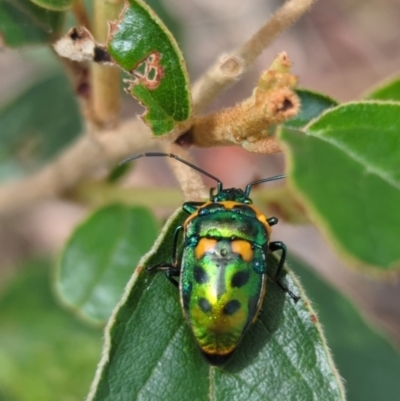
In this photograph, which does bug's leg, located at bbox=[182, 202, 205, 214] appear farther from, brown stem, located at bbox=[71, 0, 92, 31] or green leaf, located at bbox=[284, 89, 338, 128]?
brown stem, located at bbox=[71, 0, 92, 31]

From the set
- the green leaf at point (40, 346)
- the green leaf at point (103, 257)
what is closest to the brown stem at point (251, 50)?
the green leaf at point (103, 257)

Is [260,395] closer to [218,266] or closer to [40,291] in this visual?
Answer: [218,266]

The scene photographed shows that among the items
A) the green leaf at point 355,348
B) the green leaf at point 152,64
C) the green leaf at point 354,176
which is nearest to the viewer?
the green leaf at point 354,176

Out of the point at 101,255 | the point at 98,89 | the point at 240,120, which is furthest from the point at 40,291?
the point at 240,120

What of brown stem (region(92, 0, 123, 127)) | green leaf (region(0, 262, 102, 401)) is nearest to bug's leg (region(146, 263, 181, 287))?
brown stem (region(92, 0, 123, 127))

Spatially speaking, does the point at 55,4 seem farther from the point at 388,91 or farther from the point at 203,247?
the point at 388,91

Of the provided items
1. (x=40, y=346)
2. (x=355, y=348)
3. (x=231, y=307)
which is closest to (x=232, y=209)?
(x=231, y=307)

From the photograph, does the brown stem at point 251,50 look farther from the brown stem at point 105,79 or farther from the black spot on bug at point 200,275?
the black spot on bug at point 200,275
